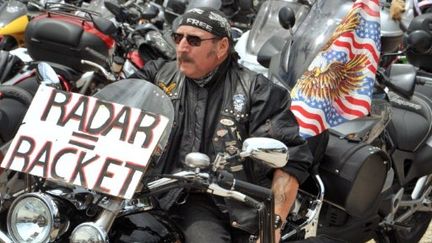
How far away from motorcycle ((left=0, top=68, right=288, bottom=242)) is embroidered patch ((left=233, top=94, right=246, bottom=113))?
1.51ft

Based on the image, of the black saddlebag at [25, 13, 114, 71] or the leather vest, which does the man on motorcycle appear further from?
the black saddlebag at [25, 13, 114, 71]

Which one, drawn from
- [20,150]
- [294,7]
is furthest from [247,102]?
[294,7]

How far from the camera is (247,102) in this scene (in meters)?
3.55

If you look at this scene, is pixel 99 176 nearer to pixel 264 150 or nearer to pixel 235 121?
pixel 264 150

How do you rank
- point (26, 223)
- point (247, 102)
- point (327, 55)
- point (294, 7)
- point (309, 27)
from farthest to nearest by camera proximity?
point (294, 7) → point (309, 27) → point (327, 55) → point (247, 102) → point (26, 223)

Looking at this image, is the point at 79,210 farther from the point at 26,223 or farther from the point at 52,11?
the point at 52,11

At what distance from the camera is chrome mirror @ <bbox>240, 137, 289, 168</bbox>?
2875mm

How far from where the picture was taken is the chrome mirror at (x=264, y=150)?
9.43 feet

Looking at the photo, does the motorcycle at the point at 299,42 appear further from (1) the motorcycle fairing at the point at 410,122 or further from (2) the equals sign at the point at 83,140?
(2) the equals sign at the point at 83,140

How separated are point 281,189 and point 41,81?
1101 millimetres

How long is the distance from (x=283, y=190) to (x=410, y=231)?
7.53 feet

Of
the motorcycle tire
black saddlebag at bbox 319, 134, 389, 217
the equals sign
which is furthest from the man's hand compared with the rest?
the motorcycle tire

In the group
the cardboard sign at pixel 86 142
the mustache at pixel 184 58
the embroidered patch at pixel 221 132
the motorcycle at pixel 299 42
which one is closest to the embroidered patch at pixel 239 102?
the embroidered patch at pixel 221 132

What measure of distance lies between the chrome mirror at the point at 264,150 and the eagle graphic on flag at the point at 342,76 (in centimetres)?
117
